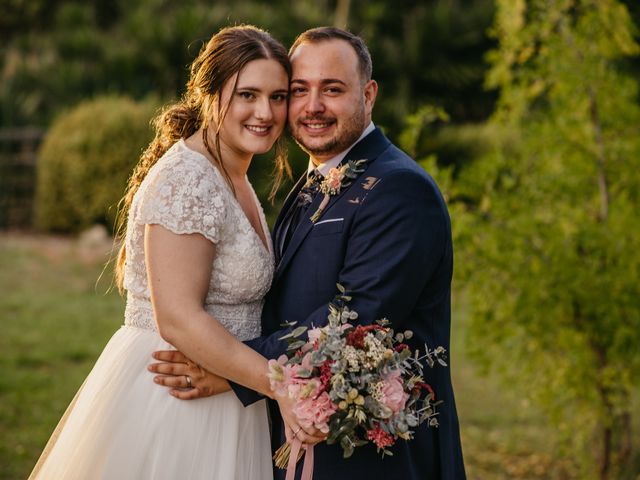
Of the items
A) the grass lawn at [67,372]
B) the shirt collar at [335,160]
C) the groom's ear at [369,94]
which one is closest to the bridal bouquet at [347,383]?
the shirt collar at [335,160]

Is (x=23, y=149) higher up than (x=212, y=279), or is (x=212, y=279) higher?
(x=212, y=279)

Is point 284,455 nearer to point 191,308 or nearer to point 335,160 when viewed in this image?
point 191,308

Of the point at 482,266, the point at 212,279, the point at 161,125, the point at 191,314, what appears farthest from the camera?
the point at 482,266

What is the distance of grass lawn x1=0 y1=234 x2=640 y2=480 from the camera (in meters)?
6.75

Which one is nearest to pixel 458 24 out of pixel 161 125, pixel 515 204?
pixel 515 204

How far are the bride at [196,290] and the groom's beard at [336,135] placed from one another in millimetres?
95

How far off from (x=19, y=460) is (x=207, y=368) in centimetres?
362

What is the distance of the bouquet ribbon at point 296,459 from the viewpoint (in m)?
3.00

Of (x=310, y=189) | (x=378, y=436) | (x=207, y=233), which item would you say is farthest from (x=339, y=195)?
(x=378, y=436)

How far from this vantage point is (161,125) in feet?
11.9

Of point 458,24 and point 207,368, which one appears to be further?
point 458,24

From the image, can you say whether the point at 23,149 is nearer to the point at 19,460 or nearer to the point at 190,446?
the point at 19,460

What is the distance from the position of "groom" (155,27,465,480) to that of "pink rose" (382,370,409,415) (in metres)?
0.33

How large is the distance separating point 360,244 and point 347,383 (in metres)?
0.64
